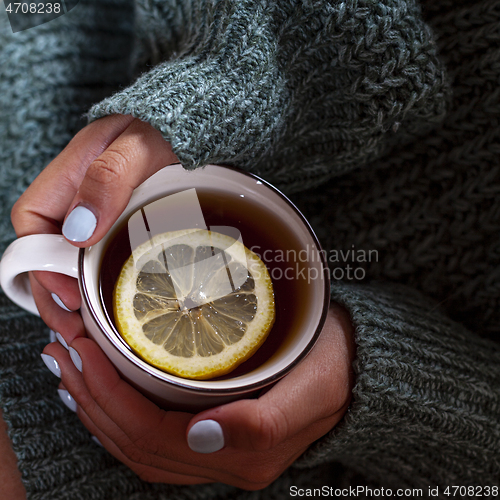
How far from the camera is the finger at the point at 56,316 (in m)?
0.55

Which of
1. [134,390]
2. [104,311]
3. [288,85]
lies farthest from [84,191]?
[288,85]

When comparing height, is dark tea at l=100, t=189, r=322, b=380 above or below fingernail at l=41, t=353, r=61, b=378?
above

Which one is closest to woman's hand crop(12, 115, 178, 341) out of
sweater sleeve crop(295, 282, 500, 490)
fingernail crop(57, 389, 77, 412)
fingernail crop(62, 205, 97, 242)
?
fingernail crop(62, 205, 97, 242)

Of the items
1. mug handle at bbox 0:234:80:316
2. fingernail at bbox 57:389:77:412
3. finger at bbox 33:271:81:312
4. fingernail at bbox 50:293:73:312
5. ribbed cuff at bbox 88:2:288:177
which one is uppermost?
ribbed cuff at bbox 88:2:288:177

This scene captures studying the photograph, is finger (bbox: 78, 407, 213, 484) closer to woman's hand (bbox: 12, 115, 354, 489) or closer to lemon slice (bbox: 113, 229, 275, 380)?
woman's hand (bbox: 12, 115, 354, 489)

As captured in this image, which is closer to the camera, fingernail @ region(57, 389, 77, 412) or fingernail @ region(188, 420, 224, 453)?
fingernail @ region(188, 420, 224, 453)

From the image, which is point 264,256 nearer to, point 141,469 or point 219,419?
point 219,419

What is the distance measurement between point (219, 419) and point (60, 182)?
363 millimetres

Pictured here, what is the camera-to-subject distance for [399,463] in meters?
0.75

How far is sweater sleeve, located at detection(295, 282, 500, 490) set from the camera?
1.95ft

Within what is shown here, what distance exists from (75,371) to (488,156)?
71 cm

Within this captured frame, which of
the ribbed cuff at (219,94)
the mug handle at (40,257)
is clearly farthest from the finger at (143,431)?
the ribbed cuff at (219,94)

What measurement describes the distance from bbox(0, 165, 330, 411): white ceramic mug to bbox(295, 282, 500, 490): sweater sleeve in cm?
13

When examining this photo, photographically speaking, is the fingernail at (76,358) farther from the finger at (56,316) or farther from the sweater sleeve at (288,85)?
the sweater sleeve at (288,85)
